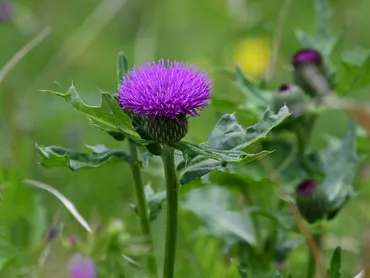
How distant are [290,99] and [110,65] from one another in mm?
2298

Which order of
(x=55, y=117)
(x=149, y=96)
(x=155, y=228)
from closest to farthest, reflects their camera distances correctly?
(x=149, y=96)
(x=155, y=228)
(x=55, y=117)

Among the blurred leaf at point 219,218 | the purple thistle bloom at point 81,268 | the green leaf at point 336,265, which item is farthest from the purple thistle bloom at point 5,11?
the green leaf at point 336,265

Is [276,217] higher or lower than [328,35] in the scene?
lower

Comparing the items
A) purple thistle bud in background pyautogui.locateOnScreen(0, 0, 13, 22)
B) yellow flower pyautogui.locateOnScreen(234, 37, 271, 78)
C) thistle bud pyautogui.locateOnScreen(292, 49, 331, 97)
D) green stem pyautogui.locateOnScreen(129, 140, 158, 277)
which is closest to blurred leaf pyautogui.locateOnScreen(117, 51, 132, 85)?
green stem pyautogui.locateOnScreen(129, 140, 158, 277)

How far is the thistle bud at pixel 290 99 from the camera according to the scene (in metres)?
1.59

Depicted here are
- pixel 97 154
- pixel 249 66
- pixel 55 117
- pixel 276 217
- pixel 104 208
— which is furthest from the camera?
pixel 249 66

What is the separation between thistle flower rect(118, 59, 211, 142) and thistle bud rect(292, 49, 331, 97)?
19.1 inches

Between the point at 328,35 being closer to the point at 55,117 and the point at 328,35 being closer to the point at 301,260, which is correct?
the point at 301,260

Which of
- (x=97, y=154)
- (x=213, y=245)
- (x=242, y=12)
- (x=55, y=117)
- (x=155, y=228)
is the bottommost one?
(x=97, y=154)

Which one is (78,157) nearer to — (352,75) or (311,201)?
(311,201)

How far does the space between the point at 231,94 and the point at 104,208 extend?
1.23m

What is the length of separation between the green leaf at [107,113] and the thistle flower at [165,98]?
3 cm

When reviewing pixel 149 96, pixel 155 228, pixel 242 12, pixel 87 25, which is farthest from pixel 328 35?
pixel 87 25

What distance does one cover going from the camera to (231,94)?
332 cm
